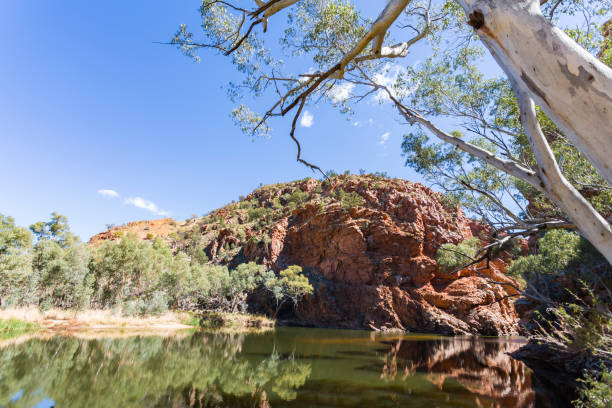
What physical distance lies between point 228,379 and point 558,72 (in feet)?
22.4

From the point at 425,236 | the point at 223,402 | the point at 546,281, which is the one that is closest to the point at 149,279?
the point at 223,402

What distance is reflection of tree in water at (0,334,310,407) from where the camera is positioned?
14.7 feet

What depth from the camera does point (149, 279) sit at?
68.5 feet

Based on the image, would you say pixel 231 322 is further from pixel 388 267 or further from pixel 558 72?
pixel 558 72

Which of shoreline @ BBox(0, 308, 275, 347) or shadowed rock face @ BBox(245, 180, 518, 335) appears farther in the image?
shadowed rock face @ BBox(245, 180, 518, 335)

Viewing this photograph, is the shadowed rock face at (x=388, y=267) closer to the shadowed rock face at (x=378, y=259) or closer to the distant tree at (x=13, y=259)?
the shadowed rock face at (x=378, y=259)

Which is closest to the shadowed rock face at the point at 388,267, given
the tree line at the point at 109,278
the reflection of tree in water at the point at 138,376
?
the tree line at the point at 109,278

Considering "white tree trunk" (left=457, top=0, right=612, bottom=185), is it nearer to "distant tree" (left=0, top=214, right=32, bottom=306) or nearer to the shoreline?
the shoreline

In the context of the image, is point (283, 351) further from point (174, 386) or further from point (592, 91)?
point (592, 91)

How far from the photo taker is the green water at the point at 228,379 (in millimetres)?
4617

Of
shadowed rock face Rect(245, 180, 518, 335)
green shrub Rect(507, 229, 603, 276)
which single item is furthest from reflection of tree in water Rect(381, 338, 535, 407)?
shadowed rock face Rect(245, 180, 518, 335)

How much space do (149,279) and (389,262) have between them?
20837mm

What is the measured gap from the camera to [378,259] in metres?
29.0

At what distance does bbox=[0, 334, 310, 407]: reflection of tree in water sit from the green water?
14 millimetres
